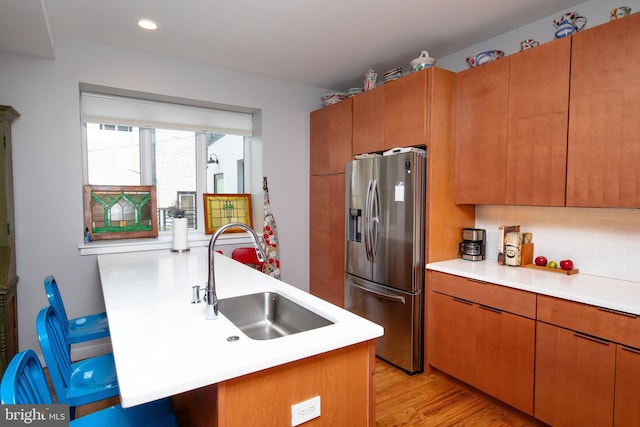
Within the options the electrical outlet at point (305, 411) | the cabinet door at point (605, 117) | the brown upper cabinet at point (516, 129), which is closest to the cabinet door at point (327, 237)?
the brown upper cabinet at point (516, 129)

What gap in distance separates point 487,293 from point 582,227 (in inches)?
30.8

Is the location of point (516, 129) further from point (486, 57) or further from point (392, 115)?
point (392, 115)

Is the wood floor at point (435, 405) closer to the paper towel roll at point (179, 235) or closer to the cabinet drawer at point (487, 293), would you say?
the cabinet drawer at point (487, 293)

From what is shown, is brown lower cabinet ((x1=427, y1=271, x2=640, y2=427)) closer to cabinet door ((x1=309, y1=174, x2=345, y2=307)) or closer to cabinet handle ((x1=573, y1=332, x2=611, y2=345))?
cabinet handle ((x1=573, y1=332, x2=611, y2=345))

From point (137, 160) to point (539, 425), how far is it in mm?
3746

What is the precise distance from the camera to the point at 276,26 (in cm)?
266

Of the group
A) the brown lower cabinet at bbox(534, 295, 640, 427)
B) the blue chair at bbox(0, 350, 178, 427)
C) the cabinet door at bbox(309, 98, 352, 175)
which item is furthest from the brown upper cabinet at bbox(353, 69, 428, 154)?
the blue chair at bbox(0, 350, 178, 427)

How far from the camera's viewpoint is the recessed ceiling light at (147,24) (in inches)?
101

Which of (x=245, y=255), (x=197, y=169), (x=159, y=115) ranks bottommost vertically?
(x=245, y=255)

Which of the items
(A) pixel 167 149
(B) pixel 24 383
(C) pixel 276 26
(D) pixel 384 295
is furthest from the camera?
(A) pixel 167 149

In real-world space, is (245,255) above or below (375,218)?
below

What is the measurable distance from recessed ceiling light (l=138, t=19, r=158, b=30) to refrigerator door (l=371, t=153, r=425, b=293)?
1964 millimetres

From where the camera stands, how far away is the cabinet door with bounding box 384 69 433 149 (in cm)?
270

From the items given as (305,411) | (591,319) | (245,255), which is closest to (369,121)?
(245,255)
